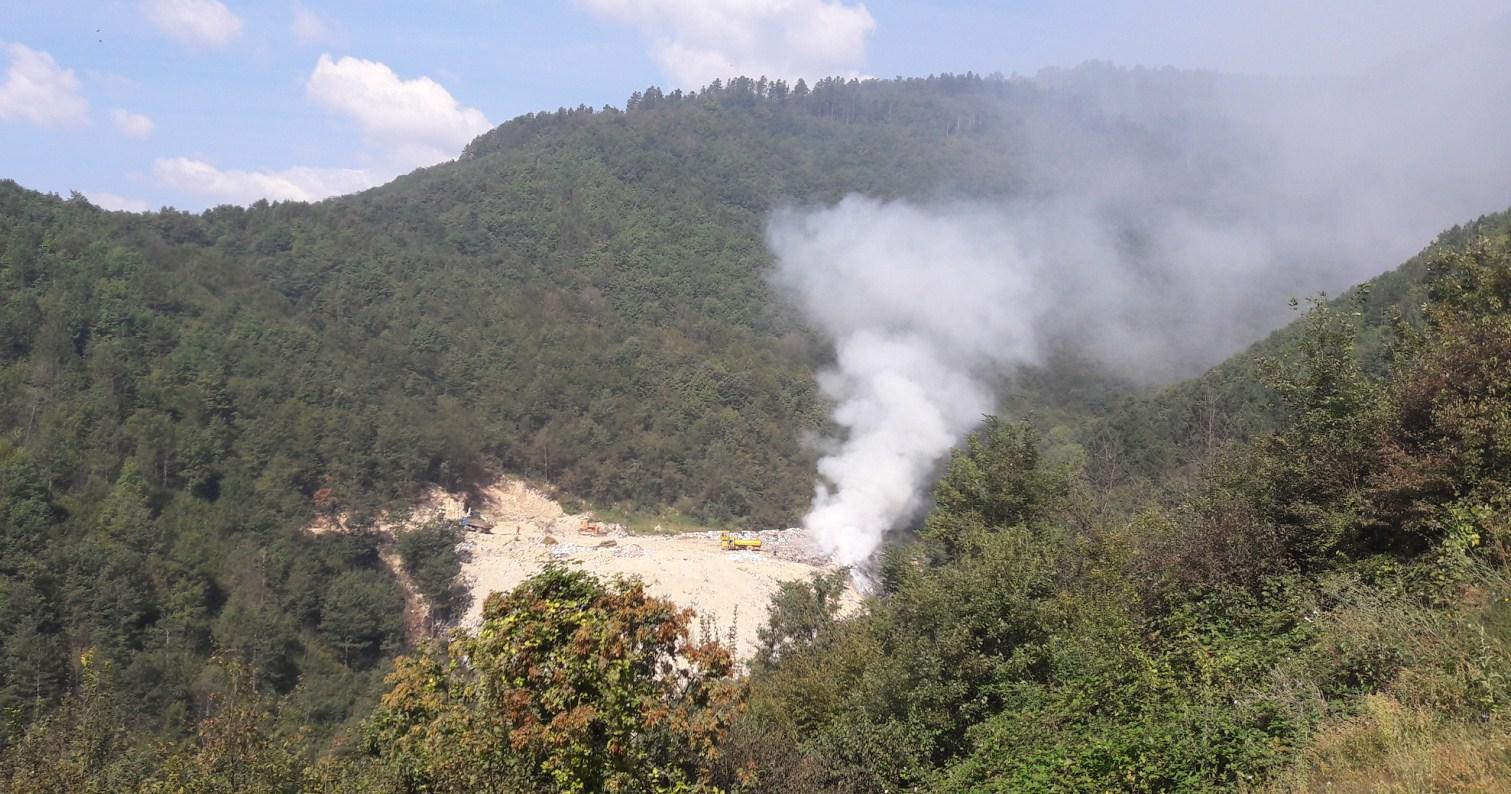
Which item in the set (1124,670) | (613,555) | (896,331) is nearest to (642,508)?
(613,555)

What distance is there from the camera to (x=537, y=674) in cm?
633

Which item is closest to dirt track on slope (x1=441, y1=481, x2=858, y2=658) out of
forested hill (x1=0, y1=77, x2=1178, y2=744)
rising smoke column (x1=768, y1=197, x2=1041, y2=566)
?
forested hill (x1=0, y1=77, x2=1178, y2=744)

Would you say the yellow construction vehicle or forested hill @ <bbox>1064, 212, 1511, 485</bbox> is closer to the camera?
forested hill @ <bbox>1064, 212, 1511, 485</bbox>

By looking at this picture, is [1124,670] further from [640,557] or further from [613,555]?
[613,555]

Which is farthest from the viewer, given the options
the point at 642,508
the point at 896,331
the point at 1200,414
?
the point at 896,331

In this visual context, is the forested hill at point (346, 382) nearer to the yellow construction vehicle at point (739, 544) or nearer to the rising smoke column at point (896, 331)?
the rising smoke column at point (896, 331)

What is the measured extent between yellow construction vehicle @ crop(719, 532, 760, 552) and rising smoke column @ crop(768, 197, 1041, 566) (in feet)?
11.2

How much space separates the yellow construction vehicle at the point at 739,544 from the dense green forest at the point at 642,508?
1044 cm

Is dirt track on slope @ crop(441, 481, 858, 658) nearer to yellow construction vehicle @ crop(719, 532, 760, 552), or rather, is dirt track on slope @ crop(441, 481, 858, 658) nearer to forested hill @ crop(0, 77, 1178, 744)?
yellow construction vehicle @ crop(719, 532, 760, 552)

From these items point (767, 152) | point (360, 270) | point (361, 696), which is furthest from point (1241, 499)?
point (767, 152)

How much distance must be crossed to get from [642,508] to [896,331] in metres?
28.5

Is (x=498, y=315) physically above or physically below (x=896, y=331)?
below

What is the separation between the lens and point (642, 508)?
199ft

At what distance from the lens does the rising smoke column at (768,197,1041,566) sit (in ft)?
152
